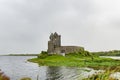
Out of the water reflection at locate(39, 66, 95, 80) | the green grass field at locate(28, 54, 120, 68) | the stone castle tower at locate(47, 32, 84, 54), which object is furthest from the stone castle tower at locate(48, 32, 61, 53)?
the water reflection at locate(39, 66, 95, 80)

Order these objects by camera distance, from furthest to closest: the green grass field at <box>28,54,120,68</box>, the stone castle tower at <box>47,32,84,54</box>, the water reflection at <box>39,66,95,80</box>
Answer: the stone castle tower at <box>47,32,84,54</box> → the green grass field at <box>28,54,120,68</box> → the water reflection at <box>39,66,95,80</box>

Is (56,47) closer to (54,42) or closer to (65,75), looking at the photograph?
(54,42)

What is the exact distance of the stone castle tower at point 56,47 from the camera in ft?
442

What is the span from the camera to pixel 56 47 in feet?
445

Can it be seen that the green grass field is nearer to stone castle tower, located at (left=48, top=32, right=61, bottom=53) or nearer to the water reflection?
stone castle tower, located at (left=48, top=32, right=61, bottom=53)

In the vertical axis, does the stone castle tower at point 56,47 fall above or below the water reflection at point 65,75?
above

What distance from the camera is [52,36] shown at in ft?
454

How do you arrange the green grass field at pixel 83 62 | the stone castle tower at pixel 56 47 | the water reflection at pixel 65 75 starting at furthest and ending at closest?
1. the stone castle tower at pixel 56 47
2. the green grass field at pixel 83 62
3. the water reflection at pixel 65 75

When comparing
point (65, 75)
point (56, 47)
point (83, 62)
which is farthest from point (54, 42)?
point (65, 75)

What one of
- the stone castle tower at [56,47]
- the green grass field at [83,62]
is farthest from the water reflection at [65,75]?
the stone castle tower at [56,47]

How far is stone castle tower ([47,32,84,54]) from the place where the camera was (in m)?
135

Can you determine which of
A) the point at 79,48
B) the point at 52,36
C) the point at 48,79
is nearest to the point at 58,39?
the point at 52,36

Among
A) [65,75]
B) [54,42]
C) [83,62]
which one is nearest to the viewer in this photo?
[65,75]

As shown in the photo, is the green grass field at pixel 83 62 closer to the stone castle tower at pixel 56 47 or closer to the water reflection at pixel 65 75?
the stone castle tower at pixel 56 47
